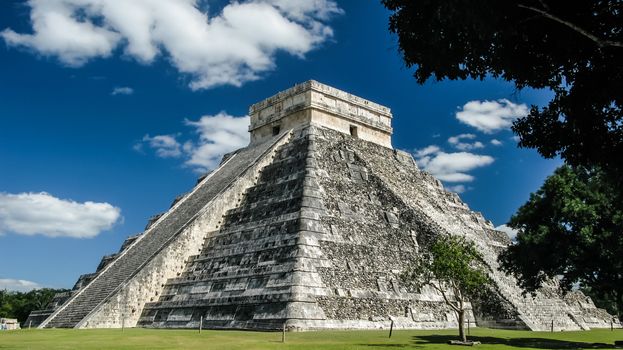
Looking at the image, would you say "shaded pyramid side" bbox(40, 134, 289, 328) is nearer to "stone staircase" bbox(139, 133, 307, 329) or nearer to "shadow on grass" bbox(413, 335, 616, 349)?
"stone staircase" bbox(139, 133, 307, 329)

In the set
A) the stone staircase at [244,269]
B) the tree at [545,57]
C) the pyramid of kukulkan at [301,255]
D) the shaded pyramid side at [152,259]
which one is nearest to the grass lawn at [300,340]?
the pyramid of kukulkan at [301,255]

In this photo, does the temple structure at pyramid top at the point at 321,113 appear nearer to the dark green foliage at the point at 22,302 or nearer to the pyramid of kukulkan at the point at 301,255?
the pyramid of kukulkan at the point at 301,255

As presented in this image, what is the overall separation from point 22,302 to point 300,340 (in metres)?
38.0

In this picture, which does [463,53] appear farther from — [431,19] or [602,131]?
[602,131]

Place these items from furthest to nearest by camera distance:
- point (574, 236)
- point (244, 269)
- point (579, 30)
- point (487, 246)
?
point (487, 246) < point (244, 269) < point (574, 236) < point (579, 30)

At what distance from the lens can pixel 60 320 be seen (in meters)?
19.8

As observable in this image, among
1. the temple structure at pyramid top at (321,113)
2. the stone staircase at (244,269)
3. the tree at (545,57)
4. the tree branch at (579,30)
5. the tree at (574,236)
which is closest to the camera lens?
the tree branch at (579,30)

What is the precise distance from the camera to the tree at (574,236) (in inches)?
652

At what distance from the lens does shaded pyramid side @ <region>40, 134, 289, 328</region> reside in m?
19.3

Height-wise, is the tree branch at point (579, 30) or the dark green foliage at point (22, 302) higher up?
the tree branch at point (579, 30)

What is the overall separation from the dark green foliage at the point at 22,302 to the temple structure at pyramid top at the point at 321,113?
66.3ft

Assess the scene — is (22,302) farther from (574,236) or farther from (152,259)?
(574,236)

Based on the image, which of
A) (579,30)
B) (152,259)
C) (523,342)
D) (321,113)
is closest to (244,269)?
(152,259)

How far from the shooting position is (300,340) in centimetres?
1362
